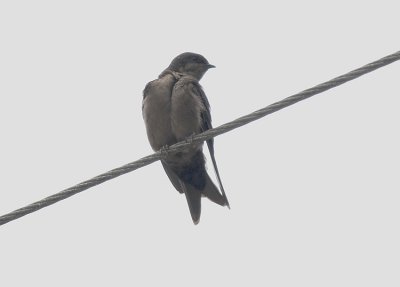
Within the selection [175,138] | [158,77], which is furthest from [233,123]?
[158,77]

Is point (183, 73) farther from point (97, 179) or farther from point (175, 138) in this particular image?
point (97, 179)

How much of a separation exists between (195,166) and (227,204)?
577 mm

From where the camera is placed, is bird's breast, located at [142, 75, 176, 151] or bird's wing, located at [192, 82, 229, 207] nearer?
bird's breast, located at [142, 75, 176, 151]

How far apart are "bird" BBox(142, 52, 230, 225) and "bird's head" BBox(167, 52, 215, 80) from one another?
0.23m

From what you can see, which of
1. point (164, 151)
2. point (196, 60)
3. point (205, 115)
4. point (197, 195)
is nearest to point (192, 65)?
point (196, 60)

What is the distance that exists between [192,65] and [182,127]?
1.26 meters

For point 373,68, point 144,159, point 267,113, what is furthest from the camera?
point 144,159

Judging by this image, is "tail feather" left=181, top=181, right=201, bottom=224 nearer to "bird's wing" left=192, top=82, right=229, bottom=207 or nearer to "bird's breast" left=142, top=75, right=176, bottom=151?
"bird's wing" left=192, top=82, right=229, bottom=207

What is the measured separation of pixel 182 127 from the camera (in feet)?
27.6

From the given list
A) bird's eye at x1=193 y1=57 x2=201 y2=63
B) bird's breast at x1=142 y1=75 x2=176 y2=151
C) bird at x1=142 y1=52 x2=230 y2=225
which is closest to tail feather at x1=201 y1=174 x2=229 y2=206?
bird at x1=142 y1=52 x2=230 y2=225

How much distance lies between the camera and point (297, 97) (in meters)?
5.98

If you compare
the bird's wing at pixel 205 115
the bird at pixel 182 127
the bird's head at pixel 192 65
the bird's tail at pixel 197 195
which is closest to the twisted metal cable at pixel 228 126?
the bird at pixel 182 127

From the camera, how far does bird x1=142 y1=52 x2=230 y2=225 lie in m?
8.44

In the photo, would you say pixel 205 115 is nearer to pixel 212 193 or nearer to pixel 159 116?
pixel 159 116
